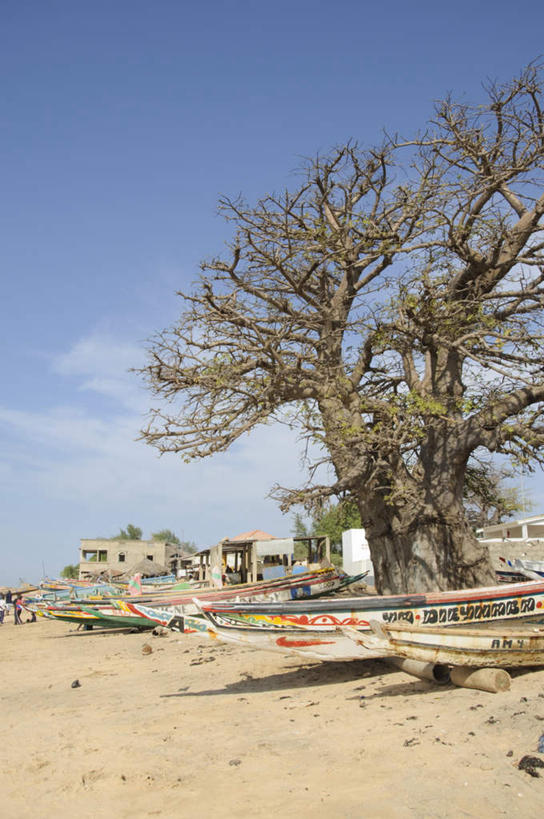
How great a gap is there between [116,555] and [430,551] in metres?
50.1

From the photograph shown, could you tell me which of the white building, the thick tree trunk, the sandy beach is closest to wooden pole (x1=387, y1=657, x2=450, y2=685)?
the sandy beach

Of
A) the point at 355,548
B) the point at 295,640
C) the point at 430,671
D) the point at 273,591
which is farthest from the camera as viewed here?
the point at 355,548

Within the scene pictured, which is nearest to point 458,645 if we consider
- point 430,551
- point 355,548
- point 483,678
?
point 483,678

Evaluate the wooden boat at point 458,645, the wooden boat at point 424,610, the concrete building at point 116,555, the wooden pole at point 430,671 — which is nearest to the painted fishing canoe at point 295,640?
the wooden boat at point 424,610

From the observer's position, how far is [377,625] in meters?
7.02

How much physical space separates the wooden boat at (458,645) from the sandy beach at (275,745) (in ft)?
1.03

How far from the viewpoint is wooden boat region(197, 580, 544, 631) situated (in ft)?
27.0

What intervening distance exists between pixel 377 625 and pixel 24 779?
398 centimetres

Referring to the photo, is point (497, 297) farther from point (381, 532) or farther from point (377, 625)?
point (377, 625)

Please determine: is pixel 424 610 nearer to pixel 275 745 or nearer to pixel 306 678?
pixel 306 678

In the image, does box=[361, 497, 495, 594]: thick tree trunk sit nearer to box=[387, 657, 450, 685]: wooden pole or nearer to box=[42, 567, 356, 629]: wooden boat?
box=[387, 657, 450, 685]: wooden pole

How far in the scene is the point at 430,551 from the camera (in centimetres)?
1109

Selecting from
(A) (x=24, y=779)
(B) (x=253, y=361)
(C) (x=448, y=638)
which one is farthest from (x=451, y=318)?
(A) (x=24, y=779)

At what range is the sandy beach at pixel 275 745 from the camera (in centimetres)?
450
